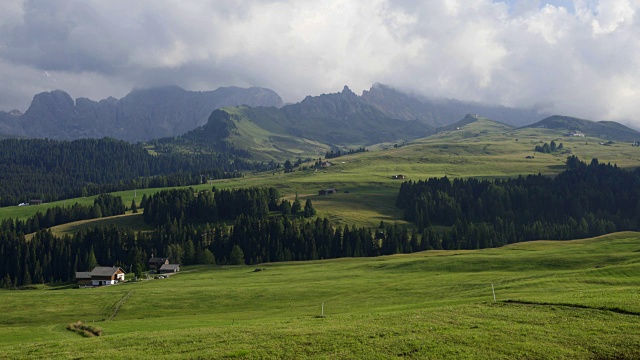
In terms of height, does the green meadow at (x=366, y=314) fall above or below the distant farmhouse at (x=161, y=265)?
above

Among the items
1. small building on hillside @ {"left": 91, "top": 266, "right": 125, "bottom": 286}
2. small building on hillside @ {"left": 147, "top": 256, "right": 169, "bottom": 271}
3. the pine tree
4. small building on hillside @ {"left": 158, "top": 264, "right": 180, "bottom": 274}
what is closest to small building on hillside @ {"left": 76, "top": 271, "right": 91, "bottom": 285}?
small building on hillside @ {"left": 91, "top": 266, "right": 125, "bottom": 286}

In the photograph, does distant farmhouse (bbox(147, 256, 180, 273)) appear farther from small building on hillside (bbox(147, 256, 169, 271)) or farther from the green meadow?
the green meadow

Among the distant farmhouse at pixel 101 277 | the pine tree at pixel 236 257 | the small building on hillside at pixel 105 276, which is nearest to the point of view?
the small building on hillside at pixel 105 276

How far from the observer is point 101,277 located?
472 feet

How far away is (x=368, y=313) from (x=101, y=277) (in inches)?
4265

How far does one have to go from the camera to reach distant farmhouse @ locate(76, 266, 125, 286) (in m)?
143

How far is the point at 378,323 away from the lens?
4647 centimetres

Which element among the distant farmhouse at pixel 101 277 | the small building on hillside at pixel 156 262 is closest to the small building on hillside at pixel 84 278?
the distant farmhouse at pixel 101 277

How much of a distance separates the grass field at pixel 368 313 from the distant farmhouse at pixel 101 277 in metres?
25.2

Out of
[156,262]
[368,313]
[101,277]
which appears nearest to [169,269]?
[156,262]

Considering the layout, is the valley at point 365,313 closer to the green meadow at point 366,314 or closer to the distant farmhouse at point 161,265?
the green meadow at point 366,314

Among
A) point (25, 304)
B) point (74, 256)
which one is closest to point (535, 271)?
point (25, 304)

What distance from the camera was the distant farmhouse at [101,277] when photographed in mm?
142875

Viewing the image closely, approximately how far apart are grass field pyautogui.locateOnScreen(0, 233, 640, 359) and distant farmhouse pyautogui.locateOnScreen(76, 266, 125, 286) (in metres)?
25.2
